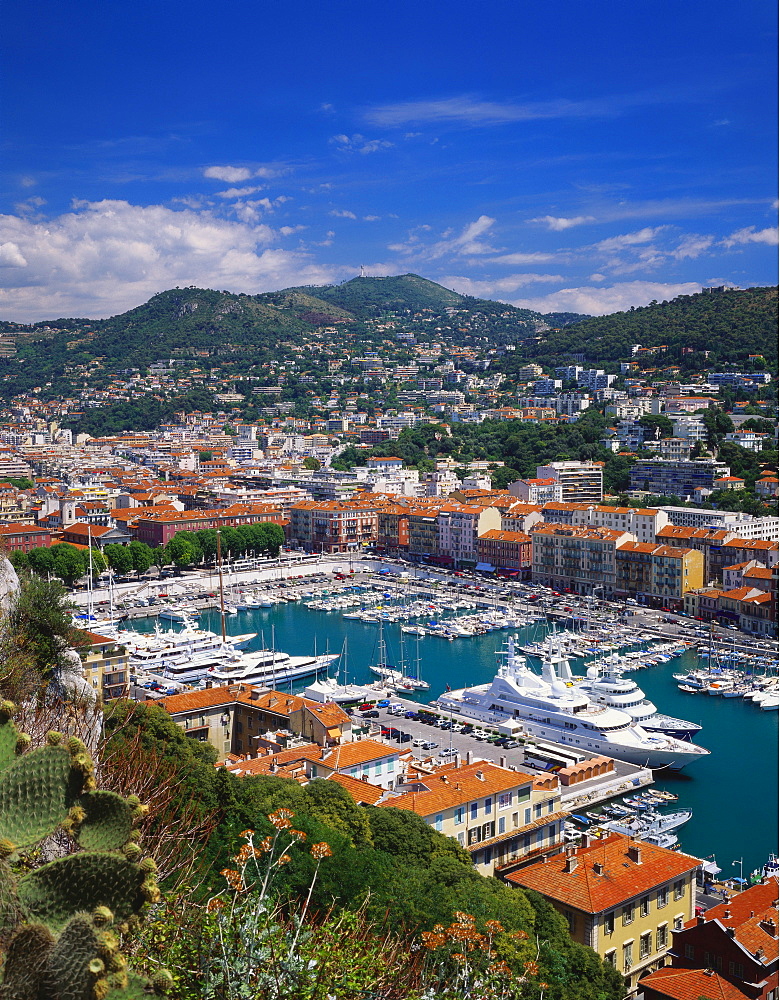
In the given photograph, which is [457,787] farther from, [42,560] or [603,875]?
[42,560]

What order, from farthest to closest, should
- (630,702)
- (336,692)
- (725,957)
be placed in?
(336,692)
(630,702)
(725,957)

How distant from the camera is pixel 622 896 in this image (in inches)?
207

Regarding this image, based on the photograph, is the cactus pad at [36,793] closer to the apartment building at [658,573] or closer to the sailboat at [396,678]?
the sailboat at [396,678]

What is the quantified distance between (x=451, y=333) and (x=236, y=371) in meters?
20.1

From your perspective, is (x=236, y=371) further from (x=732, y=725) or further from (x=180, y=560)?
(x=732, y=725)

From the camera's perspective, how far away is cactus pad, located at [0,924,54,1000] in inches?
53.7

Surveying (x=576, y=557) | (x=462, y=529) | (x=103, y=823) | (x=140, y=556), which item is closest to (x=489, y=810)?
(x=103, y=823)

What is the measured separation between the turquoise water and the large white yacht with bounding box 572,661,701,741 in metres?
0.41

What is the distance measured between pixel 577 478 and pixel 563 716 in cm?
1589

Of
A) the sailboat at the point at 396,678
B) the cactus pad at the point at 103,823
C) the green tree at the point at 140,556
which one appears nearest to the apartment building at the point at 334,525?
the green tree at the point at 140,556

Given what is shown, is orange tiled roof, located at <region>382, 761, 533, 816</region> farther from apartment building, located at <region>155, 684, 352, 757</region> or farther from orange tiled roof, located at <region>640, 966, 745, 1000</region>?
orange tiled roof, located at <region>640, 966, 745, 1000</region>

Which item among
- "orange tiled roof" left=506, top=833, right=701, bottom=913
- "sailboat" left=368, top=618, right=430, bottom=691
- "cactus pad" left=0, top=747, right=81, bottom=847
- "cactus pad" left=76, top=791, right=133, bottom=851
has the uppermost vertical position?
"cactus pad" left=0, top=747, right=81, bottom=847

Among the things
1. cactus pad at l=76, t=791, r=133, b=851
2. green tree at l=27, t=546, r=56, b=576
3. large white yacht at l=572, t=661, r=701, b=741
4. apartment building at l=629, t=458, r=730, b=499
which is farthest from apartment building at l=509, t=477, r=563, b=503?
cactus pad at l=76, t=791, r=133, b=851

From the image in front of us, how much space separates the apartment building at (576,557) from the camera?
737 inches
